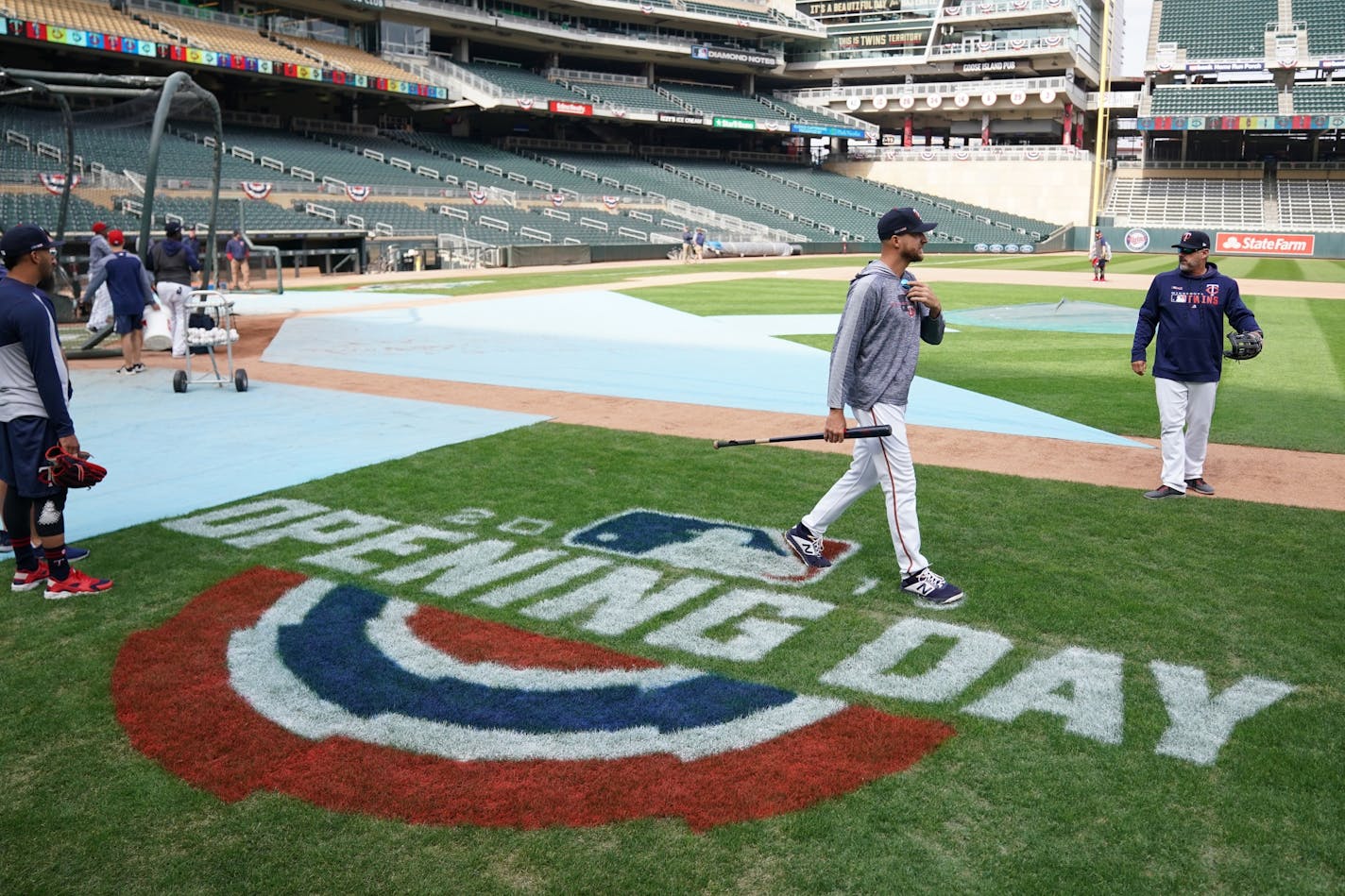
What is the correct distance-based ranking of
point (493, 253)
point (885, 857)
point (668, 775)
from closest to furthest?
point (885, 857) < point (668, 775) < point (493, 253)

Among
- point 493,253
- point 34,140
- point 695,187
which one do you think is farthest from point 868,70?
point 34,140

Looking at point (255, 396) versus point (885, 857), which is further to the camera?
point (255, 396)

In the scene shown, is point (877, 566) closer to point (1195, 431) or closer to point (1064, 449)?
point (1195, 431)

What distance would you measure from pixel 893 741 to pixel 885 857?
2.84 feet

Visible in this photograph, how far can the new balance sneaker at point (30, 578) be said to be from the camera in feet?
21.1

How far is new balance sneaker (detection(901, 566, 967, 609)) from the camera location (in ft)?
20.2

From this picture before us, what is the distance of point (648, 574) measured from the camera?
668 centimetres

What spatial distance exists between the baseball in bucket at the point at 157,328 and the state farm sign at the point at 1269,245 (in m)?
55.2

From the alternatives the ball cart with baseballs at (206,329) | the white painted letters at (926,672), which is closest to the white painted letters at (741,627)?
the white painted letters at (926,672)

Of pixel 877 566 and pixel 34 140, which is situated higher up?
pixel 34 140

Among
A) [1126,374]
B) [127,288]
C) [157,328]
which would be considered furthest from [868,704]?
[157,328]

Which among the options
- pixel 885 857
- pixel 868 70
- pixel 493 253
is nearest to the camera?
pixel 885 857

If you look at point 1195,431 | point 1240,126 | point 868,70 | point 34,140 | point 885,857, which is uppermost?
point 868,70

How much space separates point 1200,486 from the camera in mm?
8727
